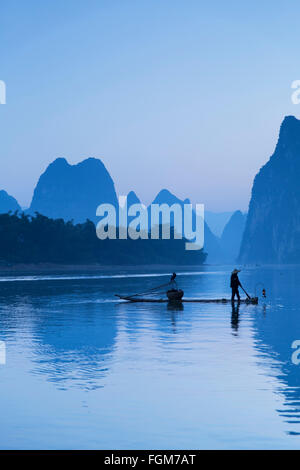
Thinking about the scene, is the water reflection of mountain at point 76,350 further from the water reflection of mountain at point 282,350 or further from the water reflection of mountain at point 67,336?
the water reflection of mountain at point 282,350

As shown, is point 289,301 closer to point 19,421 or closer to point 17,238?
point 19,421

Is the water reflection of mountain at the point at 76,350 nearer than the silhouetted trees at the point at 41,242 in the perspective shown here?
Yes

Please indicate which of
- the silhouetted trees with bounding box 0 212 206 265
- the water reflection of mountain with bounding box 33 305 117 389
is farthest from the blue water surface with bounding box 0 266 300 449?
the silhouetted trees with bounding box 0 212 206 265

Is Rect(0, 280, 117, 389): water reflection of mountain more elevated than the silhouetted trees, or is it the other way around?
the silhouetted trees

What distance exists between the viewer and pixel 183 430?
11906mm

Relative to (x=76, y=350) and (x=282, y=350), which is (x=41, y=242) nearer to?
(x=76, y=350)

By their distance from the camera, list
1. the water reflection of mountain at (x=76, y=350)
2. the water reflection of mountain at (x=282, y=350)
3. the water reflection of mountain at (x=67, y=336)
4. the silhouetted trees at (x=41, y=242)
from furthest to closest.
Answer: the silhouetted trees at (x=41, y=242), the water reflection of mountain at (x=67, y=336), the water reflection of mountain at (x=76, y=350), the water reflection of mountain at (x=282, y=350)

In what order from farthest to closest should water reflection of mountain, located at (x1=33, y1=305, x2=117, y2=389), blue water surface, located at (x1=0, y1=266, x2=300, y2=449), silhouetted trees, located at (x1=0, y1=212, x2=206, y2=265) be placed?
silhouetted trees, located at (x1=0, y1=212, x2=206, y2=265) → water reflection of mountain, located at (x1=33, y1=305, x2=117, y2=389) → blue water surface, located at (x1=0, y1=266, x2=300, y2=449)

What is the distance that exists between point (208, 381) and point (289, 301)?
104 ft

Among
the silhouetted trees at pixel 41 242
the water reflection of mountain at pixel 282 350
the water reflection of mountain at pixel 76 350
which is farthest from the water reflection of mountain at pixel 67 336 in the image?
the silhouetted trees at pixel 41 242

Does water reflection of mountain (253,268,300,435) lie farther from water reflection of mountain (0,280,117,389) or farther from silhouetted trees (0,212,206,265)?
silhouetted trees (0,212,206,265)

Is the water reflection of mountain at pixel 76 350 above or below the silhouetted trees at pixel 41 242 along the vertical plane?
below

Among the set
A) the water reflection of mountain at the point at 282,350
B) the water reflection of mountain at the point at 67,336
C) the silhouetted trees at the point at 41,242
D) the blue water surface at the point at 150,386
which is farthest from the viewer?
the silhouetted trees at the point at 41,242
